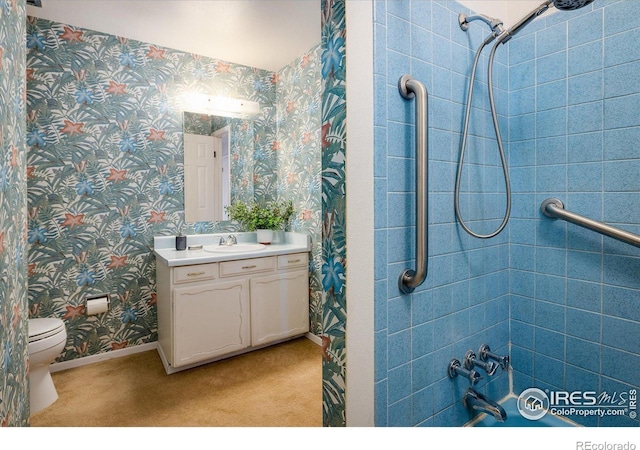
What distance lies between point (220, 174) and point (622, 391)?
2836mm

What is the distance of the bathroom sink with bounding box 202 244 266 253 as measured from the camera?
2.61 m

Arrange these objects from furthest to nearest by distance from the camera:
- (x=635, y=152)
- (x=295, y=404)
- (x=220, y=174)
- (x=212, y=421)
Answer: (x=220, y=174) < (x=295, y=404) < (x=212, y=421) < (x=635, y=152)

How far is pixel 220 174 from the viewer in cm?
299

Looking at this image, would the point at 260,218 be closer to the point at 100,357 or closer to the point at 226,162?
the point at 226,162

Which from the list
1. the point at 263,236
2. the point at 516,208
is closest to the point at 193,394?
the point at 263,236

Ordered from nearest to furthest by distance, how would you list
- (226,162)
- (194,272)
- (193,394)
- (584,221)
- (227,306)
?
(584,221), (193,394), (194,272), (227,306), (226,162)

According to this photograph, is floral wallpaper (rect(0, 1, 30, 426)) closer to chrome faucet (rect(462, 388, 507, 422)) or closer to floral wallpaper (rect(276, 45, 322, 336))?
chrome faucet (rect(462, 388, 507, 422))

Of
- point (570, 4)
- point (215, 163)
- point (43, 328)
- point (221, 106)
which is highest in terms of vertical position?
point (221, 106)

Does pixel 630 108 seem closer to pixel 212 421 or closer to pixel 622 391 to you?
pixel 622 391

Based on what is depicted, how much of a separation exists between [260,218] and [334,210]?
193cm

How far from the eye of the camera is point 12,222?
0.91 meters

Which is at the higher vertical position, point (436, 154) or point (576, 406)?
point (436, 154)

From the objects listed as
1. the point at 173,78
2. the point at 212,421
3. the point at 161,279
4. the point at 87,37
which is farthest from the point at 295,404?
the point at 87,37

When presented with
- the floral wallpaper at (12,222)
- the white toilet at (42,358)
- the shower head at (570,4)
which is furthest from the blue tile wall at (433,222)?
the white toilet at (42,358)
